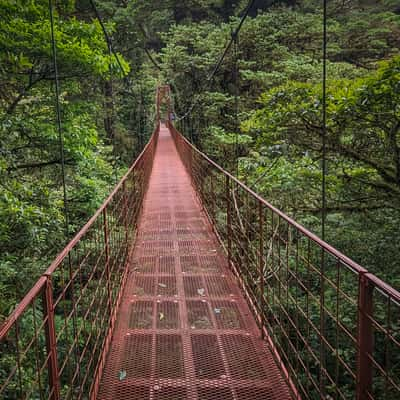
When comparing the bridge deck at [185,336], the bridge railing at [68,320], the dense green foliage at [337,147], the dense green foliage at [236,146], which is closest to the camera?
the bridge railing at [68,320]

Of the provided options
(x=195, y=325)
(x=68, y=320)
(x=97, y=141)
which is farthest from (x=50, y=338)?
(x=97, y=141)

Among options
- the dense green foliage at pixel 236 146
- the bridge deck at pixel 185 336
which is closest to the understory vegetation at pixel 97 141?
the dense green foliage at pixel 236 146

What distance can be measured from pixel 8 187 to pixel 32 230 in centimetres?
49

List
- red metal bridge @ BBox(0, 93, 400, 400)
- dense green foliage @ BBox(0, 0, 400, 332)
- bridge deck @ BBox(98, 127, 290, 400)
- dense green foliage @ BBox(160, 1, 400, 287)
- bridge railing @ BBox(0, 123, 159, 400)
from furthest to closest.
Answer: dense green foliage @ BBox(0, 0, 400, 332) < dense green foliage @ BBox(160, 1, 400, 287) < bridge deck @ BBox(98, 127, 290, 400) < red metal bridge @ BBox(0, 93, 400, 400) < bridge railing @ BBox(0, 123, 159, 400)

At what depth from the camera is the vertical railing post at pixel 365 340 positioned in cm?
100

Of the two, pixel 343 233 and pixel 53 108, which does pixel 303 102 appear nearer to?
pixel 343 233

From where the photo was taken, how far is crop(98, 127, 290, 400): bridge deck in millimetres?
1598

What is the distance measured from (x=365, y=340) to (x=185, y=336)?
116 centimetres

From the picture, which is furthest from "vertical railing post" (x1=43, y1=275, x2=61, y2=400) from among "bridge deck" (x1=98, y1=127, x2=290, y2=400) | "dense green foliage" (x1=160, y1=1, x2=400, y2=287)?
"dense green foliage" (x1=160, y1=1, x2=400, y2=287)

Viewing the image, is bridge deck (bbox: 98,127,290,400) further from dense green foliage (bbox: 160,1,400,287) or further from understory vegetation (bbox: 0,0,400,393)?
dense green foliage (bbox: 160,1,400,287)

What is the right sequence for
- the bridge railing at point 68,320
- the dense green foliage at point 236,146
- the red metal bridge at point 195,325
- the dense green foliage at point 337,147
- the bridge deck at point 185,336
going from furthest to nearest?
the dense green foliage at point 236,146 → the dense green foliage at point 337,147 → the bridge deck at point 185,336 → the red metal bridge at point 195,325 → the bridge railing at point 68,320

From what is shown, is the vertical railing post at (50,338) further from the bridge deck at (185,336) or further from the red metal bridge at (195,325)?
the bridge deck at (185,336)

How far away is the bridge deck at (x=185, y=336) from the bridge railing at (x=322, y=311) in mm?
110

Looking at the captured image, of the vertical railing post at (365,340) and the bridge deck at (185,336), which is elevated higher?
the vertical railing post at (365,340)
